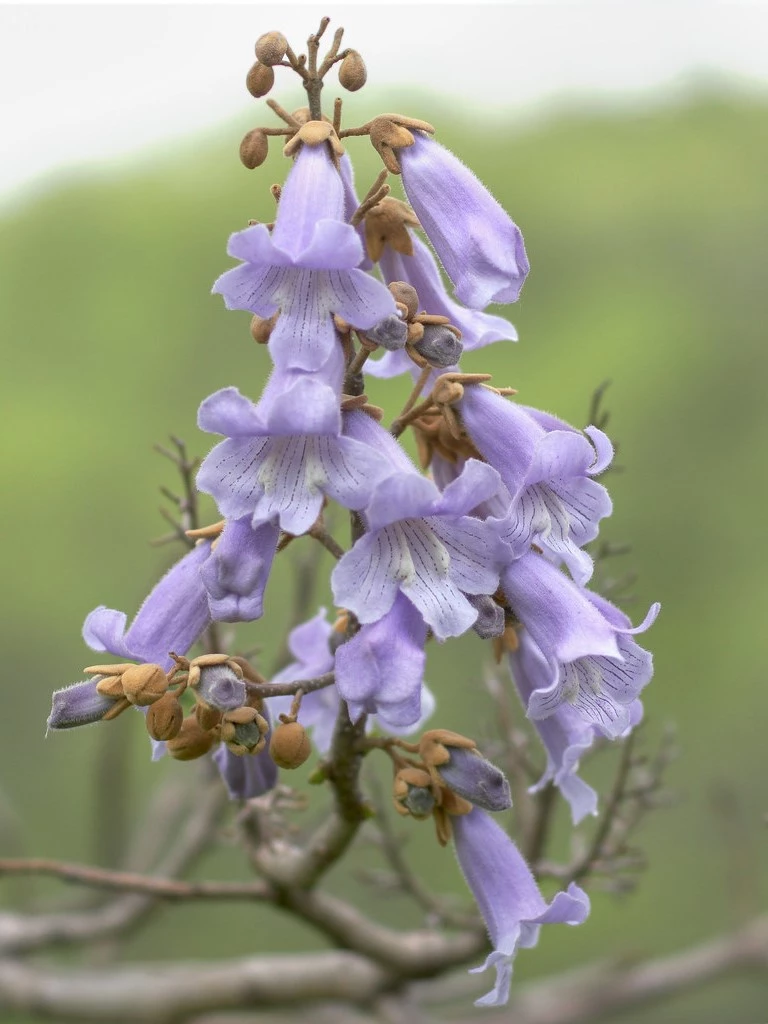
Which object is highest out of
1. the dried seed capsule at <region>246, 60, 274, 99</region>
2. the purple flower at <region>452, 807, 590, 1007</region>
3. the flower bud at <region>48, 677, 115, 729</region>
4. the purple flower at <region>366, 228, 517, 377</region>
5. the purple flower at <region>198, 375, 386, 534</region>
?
the dried seed capsule at <region>246, 60, 274, 99</region>

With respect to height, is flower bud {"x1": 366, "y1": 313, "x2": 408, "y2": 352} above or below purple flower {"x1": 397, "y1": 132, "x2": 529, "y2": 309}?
below

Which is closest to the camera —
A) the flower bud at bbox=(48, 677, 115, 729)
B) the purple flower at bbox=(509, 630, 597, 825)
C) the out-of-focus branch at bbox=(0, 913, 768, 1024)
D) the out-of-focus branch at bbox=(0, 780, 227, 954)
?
the flower bud at bbox=(48, 677, 115, 729)

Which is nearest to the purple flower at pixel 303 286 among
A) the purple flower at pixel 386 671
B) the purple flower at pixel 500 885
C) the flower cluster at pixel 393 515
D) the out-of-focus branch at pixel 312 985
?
the flower cluster at pixel 393 515

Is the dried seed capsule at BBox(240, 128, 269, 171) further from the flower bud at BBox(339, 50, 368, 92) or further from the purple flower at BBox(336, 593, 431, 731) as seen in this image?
the purple flower at BBox(336, 593, 431, 731)

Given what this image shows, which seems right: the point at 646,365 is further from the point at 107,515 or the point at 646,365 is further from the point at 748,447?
the point at 107,515

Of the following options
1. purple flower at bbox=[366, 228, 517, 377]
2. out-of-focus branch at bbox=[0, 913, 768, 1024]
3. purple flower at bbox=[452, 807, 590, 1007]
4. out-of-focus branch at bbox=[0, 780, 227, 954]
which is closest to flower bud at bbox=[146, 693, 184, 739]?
purple flower at bbox=[452, 807, 590, 1007]

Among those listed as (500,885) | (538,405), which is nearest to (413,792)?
(500,885)

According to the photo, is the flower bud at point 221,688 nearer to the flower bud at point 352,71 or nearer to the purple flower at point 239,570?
the purple flower at point 239,570

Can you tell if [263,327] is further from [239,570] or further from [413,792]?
[413,792]

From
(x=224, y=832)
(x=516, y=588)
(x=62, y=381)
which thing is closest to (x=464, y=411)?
(x=516, y=588)
